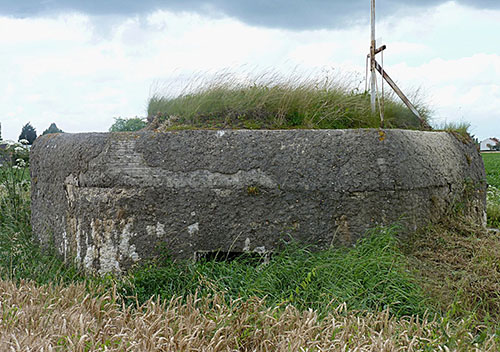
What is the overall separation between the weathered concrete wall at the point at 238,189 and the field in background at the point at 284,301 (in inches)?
6.1

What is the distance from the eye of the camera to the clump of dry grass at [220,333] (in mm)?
2443

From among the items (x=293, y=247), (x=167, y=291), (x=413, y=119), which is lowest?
(x=167, y=291)

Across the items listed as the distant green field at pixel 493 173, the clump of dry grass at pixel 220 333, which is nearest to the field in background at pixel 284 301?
the clump of dry grass at pixel 220 333

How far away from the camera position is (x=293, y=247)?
12.4ft

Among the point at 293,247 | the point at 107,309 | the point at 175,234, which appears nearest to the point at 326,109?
the point at 293,247

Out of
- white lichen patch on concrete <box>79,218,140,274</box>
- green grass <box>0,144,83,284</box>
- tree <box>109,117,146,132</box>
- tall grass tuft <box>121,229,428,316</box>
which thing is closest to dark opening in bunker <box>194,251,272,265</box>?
tall grass tuft <box>121,229,428,316</box>

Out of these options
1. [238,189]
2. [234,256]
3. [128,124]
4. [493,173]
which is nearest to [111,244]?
[234,256]

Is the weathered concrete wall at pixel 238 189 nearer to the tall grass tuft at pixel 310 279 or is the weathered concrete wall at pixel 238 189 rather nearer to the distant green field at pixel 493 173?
the tall grass tuft at pixel 310 279

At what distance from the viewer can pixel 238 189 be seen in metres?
3.78

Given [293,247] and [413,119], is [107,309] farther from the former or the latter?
[413,119]

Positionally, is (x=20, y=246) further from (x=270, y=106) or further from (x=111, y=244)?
(x=270, y=106)

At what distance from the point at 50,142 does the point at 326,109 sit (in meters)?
2.46

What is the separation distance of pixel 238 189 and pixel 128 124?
10.2ft

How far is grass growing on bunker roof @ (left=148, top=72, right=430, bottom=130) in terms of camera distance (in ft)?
15.1
